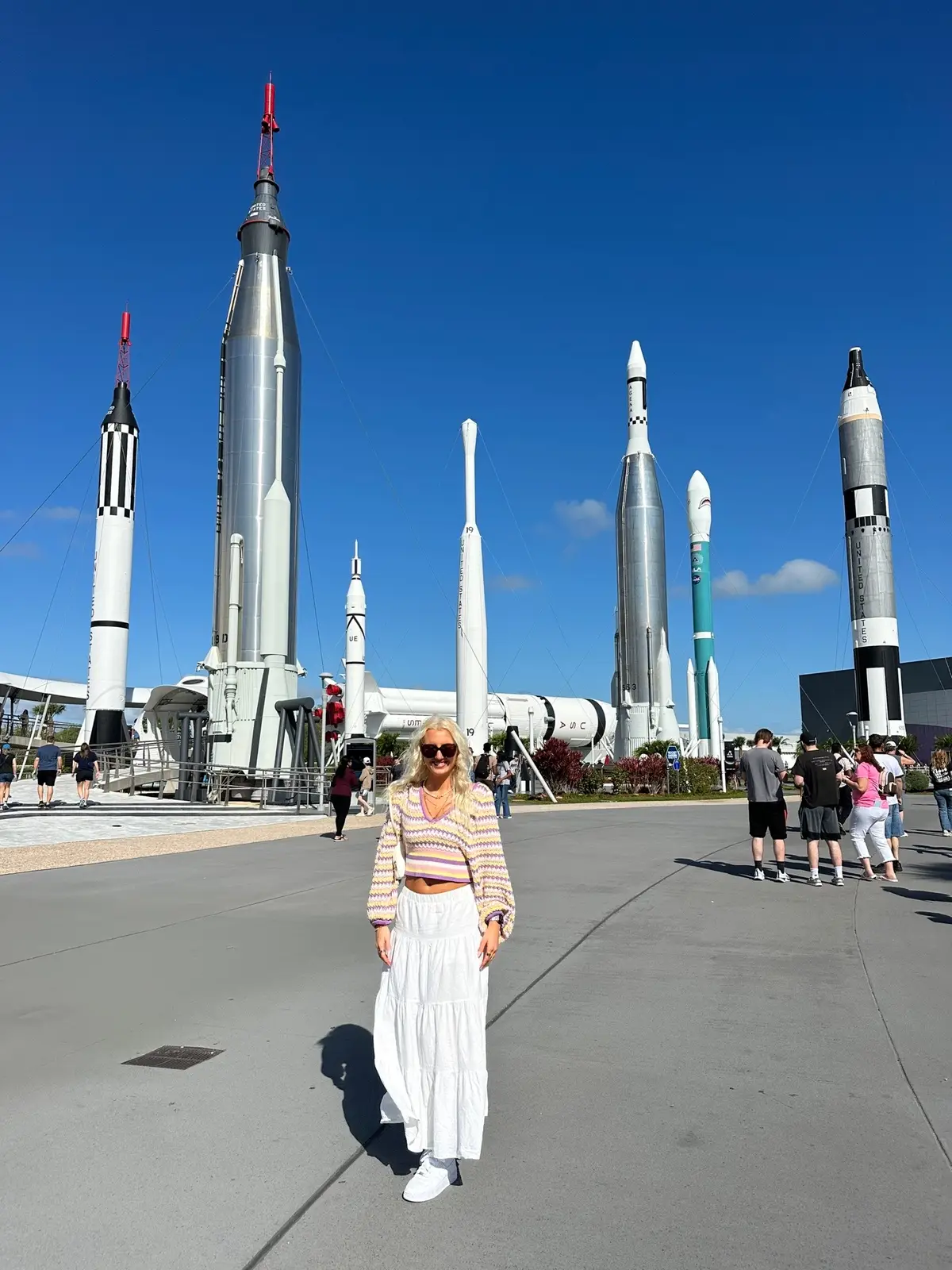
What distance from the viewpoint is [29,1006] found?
5.17 meters

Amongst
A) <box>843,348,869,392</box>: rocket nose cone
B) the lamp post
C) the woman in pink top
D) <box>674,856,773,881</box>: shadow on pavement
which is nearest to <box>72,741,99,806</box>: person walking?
the lamp post

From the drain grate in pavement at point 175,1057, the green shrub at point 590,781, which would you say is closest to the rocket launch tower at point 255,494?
the green shrub at point 590,781

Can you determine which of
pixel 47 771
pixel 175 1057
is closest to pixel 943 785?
pixel 175 1057

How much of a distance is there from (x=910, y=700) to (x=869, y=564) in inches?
1829

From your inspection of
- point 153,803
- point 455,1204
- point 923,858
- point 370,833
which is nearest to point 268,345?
point 153,803

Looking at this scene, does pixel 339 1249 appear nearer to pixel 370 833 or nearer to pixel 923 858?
pixel 923 858

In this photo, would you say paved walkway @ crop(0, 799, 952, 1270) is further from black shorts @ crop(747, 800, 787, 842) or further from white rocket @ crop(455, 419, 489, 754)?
white rocket @ crop(455, 419, 489, 754)

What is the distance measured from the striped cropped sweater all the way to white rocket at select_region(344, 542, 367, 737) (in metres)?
41.1

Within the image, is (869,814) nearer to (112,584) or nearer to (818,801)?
(818,801)

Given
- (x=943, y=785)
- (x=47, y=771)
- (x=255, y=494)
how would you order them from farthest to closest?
1. (x=255, y=494)
2. (x=47, y=771)
3. (x=943, y=785)

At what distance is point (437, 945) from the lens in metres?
3.21

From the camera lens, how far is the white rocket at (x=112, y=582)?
125ft

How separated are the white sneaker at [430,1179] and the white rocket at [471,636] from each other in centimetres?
2869

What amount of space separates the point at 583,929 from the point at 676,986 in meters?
1.86
